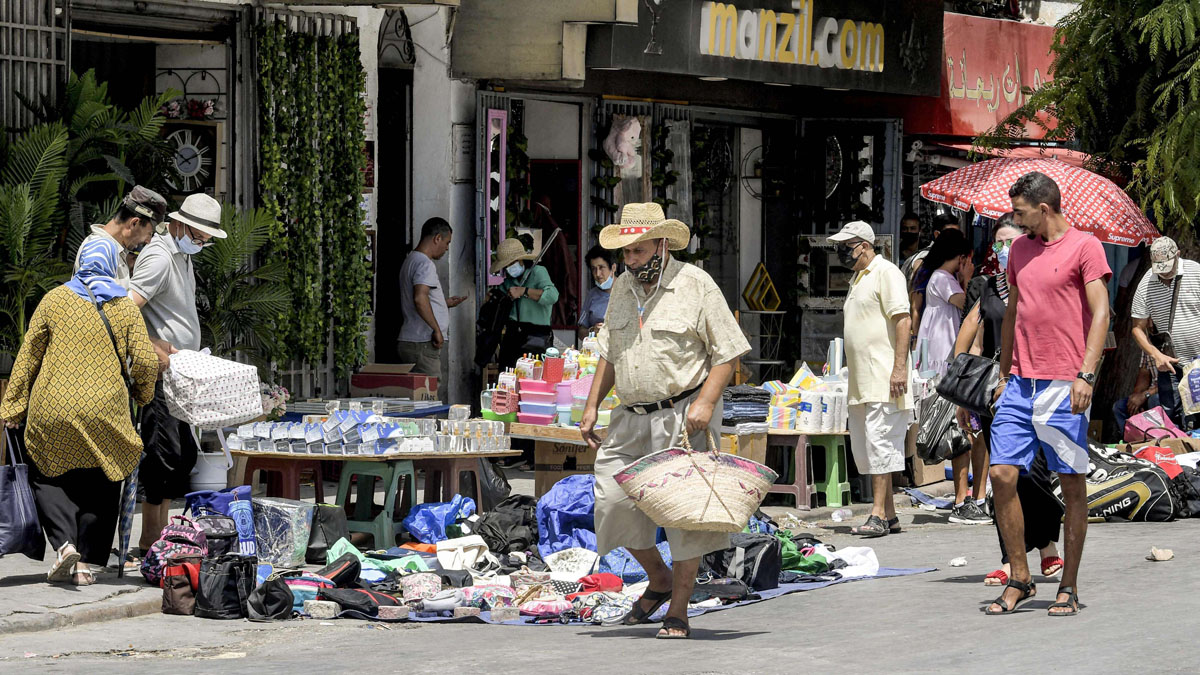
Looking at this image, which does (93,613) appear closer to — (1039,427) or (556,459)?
(556,459)

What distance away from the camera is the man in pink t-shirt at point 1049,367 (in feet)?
27.9

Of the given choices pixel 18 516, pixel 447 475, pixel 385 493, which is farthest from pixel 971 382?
pixel 18 516

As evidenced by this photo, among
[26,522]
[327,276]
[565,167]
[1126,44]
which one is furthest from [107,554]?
[1126,44]

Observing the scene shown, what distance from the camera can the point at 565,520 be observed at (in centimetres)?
1065

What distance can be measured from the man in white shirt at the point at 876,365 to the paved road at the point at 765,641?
2.06m

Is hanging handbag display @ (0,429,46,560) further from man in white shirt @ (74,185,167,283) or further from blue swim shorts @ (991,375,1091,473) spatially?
blue swim shorts @ (991,375,1091,473)

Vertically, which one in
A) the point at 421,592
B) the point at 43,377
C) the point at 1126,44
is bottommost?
the point at 421,592

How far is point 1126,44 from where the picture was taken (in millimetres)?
16844

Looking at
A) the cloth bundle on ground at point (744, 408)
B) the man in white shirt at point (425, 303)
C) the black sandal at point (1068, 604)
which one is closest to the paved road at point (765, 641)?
the black sandal at point (1068, 604)

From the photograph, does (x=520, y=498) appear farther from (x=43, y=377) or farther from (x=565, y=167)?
(x=565, y=167)

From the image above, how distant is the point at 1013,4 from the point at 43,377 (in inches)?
646

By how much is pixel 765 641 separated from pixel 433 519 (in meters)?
3.34

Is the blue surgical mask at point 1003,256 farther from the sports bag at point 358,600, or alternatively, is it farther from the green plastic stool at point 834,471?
the sports bag at point 358,600

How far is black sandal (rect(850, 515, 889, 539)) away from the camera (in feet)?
38.9
